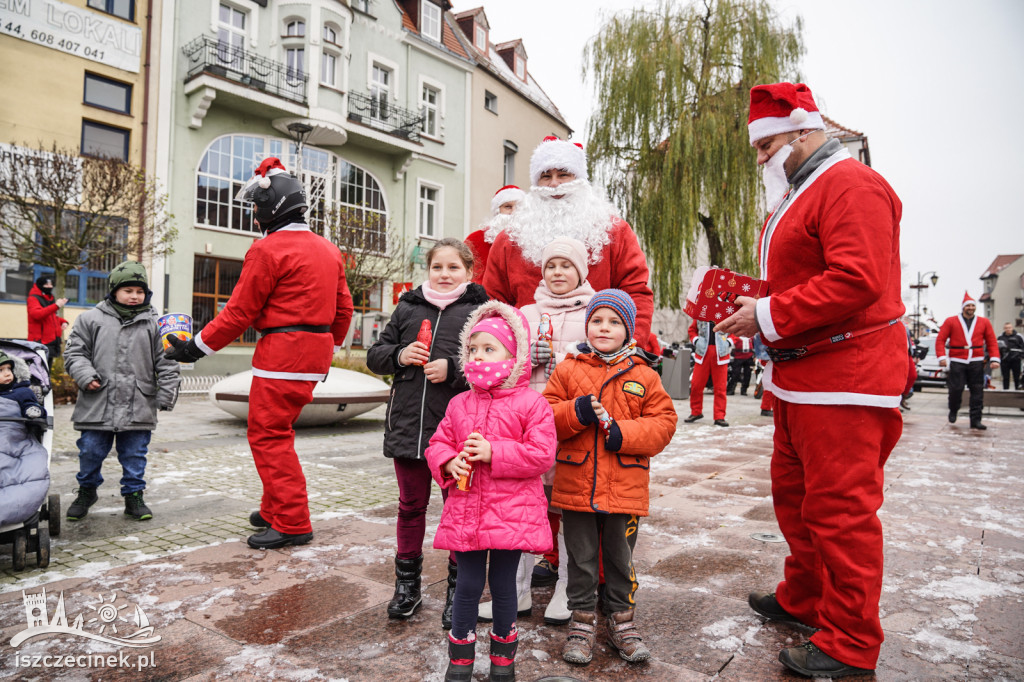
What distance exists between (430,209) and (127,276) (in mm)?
20978

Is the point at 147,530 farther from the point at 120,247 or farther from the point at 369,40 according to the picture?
the point at 369,40

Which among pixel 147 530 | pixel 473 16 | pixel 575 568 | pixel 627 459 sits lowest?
pixel 147 530

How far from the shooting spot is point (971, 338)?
11141mm

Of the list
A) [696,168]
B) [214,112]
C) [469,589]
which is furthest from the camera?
[214,112]

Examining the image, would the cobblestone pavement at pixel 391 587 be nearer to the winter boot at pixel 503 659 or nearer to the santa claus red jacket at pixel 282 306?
the winter boot at pixel 503 659

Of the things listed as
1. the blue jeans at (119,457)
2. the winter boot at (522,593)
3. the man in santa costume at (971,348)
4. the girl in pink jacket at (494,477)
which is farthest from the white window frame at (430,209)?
the girl in pink jacket at (494,477)

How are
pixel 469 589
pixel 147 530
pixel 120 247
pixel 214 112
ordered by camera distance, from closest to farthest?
pixel 469 589 < pixel 147 530 < pixel 120 247 < pixel 214 112

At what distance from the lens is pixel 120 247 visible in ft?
44.3

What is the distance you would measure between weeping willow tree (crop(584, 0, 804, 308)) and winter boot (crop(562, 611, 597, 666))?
14547 millimetres

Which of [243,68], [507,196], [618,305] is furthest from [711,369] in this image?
[243,68]

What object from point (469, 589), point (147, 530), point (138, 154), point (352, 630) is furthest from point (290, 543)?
point (138, 154)

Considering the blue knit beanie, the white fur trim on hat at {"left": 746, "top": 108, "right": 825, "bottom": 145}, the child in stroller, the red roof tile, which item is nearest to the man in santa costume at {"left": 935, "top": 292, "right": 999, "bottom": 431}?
the white fur trim on hat at {"left": 746, "top": 108, "right": 825, "bottom": 145}

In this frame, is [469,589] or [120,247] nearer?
[469,589]

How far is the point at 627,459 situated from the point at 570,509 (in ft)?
1.00
